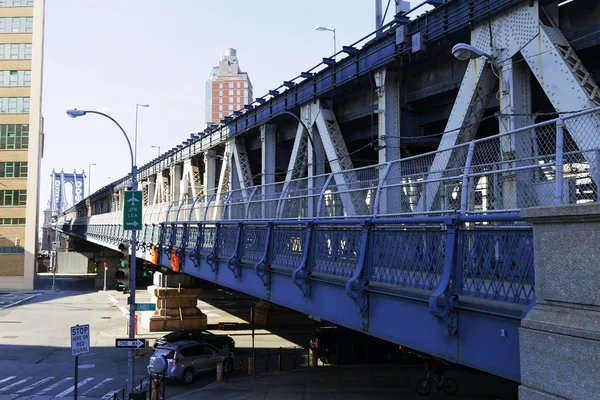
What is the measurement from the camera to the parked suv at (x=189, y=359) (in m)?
20.6

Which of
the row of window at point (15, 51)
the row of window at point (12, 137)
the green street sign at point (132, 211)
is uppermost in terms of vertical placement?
the row of window at point (15, 51)

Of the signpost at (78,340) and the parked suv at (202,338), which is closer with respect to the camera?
the signpost at (78,340)

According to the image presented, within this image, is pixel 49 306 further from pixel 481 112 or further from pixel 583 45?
pixel 583 45

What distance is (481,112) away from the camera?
1437 cm

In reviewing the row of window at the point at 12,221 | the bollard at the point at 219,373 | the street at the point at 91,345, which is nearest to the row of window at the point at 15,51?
the row of window at the point at 12,221

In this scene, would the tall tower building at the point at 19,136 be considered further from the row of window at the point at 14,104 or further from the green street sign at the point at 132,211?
the green street sign at the point at 132,211

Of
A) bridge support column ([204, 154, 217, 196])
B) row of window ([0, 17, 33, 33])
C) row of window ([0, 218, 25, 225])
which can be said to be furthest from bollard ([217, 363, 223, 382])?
row of window ([0, 17, 33, 33])

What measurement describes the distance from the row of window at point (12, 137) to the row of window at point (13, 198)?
5.22 meters

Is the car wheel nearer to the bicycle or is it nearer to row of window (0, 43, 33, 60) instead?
the bicycle

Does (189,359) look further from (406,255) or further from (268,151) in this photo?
(406,255)

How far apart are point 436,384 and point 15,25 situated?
6699cm

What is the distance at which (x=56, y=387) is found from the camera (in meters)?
20.0

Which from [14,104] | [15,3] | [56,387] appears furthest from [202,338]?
[15,3]

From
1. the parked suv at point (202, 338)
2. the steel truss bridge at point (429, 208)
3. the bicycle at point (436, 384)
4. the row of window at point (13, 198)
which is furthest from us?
the row of window at point (13, 198)
